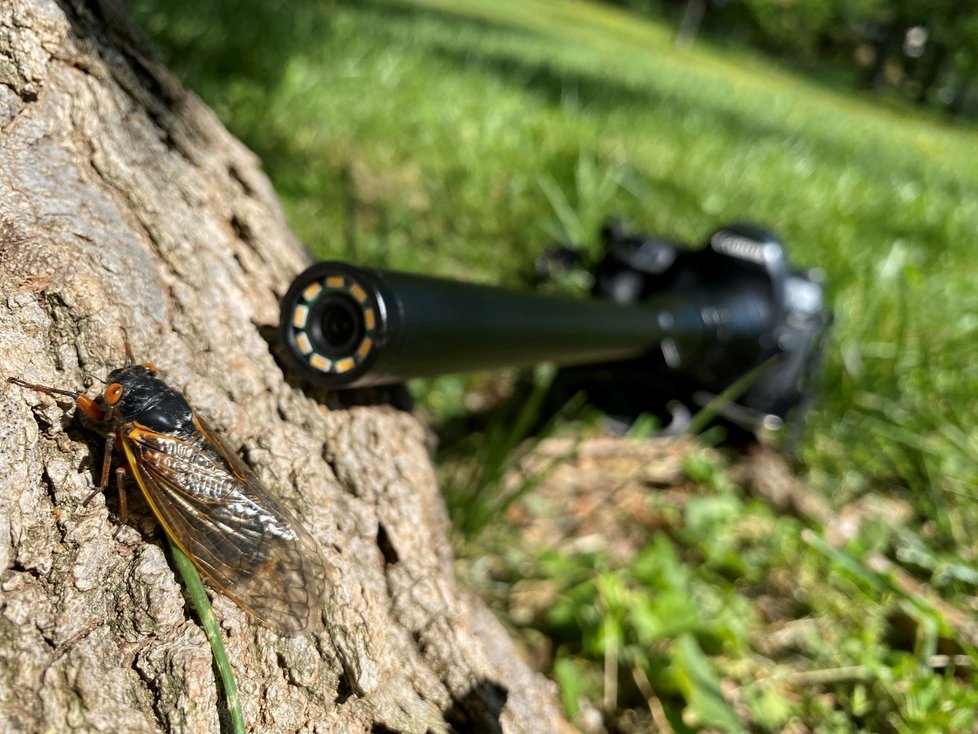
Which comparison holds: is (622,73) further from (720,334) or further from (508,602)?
(508,602)

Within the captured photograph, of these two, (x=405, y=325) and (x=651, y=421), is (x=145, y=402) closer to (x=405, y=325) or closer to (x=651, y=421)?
(x=405, y=325)

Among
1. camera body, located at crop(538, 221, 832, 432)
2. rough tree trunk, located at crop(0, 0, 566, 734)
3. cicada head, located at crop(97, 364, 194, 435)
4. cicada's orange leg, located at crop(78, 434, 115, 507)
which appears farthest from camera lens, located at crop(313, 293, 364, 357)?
camera body, located at crop(538, 221, 832, 432)

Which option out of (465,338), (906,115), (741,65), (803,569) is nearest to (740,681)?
(803,569)

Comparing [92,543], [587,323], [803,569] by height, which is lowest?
[803,569]

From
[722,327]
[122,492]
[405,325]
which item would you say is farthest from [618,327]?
[122,492]

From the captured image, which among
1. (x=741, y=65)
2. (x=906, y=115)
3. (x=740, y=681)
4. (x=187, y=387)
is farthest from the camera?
(x=741, y=65)

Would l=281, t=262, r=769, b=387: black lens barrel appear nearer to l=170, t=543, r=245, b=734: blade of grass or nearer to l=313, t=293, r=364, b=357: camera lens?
l=313, t=293, r=364, b=357: camera lens

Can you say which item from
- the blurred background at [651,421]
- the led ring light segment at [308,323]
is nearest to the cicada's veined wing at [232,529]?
the led ring light segment at [308,323]
